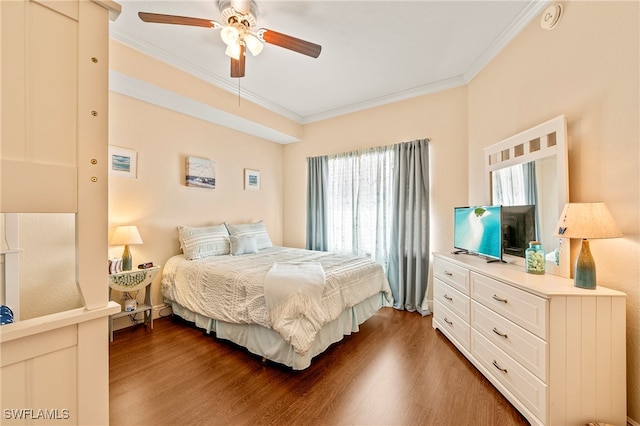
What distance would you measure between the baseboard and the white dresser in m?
3.31

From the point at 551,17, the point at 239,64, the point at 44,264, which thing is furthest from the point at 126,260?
the point at 551,17

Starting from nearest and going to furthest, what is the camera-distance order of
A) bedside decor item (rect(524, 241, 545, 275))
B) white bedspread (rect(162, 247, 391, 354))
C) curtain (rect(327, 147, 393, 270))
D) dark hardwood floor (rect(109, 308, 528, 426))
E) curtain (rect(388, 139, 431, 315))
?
dark hardwood floor (rect(109, 308, 528, 426)) < bedside decor item (rect(524, 241, 545, 275)) < white bedspread (rect(162, 247, 391, 354)) < curtain (rect(388, 139, 431, 315)) < curtain (rect(327, 147, 393, 270))

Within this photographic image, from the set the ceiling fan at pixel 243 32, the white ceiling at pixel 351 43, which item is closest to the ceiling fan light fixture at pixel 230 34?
the ceiling fan at pixel 243 32

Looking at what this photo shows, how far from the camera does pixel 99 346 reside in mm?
882

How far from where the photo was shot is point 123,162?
9.32ft

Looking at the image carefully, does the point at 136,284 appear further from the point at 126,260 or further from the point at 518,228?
the point at 518,228

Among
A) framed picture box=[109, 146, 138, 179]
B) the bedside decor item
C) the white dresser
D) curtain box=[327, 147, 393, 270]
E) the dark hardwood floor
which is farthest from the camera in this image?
curtain box=[327, 147, 393, 270]

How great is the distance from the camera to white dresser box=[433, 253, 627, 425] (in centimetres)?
139

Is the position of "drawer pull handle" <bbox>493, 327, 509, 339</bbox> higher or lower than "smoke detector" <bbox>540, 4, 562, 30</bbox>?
lower

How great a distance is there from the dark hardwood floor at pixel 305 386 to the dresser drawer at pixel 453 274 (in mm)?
588

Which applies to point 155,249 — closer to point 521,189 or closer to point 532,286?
point 532,286

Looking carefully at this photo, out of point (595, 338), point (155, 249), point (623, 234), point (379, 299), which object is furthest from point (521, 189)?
point (155, 249)

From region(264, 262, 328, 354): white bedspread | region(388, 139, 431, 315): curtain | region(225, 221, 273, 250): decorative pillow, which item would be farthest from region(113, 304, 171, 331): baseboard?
region(388, 139, 431, 315): curtain

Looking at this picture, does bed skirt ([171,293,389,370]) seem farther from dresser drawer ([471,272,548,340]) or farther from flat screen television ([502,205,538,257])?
flat screen television ([502,205,538,257])
